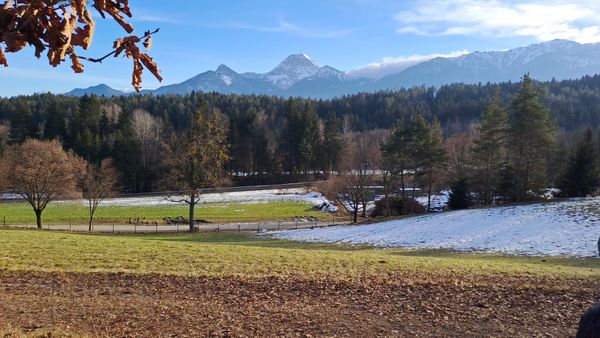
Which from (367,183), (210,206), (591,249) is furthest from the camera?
(210,206)

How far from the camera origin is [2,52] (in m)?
2.82

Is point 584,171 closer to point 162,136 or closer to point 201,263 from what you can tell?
point 201,263

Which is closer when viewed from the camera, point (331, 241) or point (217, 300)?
point (217, 300)

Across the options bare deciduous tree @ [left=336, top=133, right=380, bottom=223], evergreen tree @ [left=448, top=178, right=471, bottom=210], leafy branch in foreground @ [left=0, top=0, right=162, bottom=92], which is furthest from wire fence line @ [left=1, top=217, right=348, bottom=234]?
leafy branch in foreground @ [left=0, top=0, right=162, bottom=92]

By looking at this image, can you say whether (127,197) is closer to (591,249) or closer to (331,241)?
(331,241)

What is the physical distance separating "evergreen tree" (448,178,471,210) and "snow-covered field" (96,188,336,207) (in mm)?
23123

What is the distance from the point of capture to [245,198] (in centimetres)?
7081

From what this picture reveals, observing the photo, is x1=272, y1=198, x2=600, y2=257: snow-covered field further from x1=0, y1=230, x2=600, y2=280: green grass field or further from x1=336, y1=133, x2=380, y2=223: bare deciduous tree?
x1=0, y1=230, x2=600, y2=280: green grass field

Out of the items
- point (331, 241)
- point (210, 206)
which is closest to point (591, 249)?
point (331, 241)

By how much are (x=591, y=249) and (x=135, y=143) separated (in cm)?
7370

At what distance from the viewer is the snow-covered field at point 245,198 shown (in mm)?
65988

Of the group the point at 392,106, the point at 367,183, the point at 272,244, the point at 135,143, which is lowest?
the point at 272,244

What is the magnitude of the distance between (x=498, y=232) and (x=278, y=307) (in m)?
24.9

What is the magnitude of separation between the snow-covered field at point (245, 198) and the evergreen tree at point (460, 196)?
23.1 m
